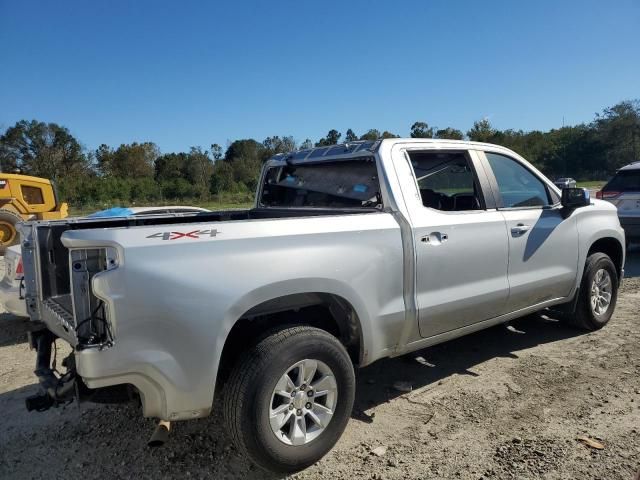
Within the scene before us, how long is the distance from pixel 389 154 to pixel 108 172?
56687 millimetres

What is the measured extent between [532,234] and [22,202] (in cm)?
1457

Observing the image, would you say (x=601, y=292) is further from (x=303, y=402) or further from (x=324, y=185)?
(x=303, y=402)

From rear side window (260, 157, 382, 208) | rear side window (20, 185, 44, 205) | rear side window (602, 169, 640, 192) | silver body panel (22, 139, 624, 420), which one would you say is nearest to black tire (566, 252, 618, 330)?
silver body panel (22, 139, 624, 420)

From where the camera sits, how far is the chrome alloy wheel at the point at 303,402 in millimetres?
2857

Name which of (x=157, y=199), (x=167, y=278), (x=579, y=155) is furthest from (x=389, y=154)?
(x=579, y=155)

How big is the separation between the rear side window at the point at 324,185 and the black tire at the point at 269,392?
120cm

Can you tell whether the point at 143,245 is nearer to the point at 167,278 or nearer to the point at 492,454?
the point at 167,278

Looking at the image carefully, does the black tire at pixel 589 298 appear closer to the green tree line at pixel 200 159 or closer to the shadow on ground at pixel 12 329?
the shadow on ground at pixel 12 329

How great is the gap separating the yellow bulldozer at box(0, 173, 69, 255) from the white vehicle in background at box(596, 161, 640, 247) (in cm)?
1379

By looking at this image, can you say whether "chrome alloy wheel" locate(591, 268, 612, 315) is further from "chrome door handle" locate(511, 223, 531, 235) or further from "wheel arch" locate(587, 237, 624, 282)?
"chrome door handle" locate(511, 223, 531, 235)

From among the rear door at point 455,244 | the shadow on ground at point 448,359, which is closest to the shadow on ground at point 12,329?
the shadow on ground at point 448,359

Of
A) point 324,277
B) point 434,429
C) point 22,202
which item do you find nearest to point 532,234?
point 434,429

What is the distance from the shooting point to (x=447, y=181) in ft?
14.3

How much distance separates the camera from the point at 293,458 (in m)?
2.88
